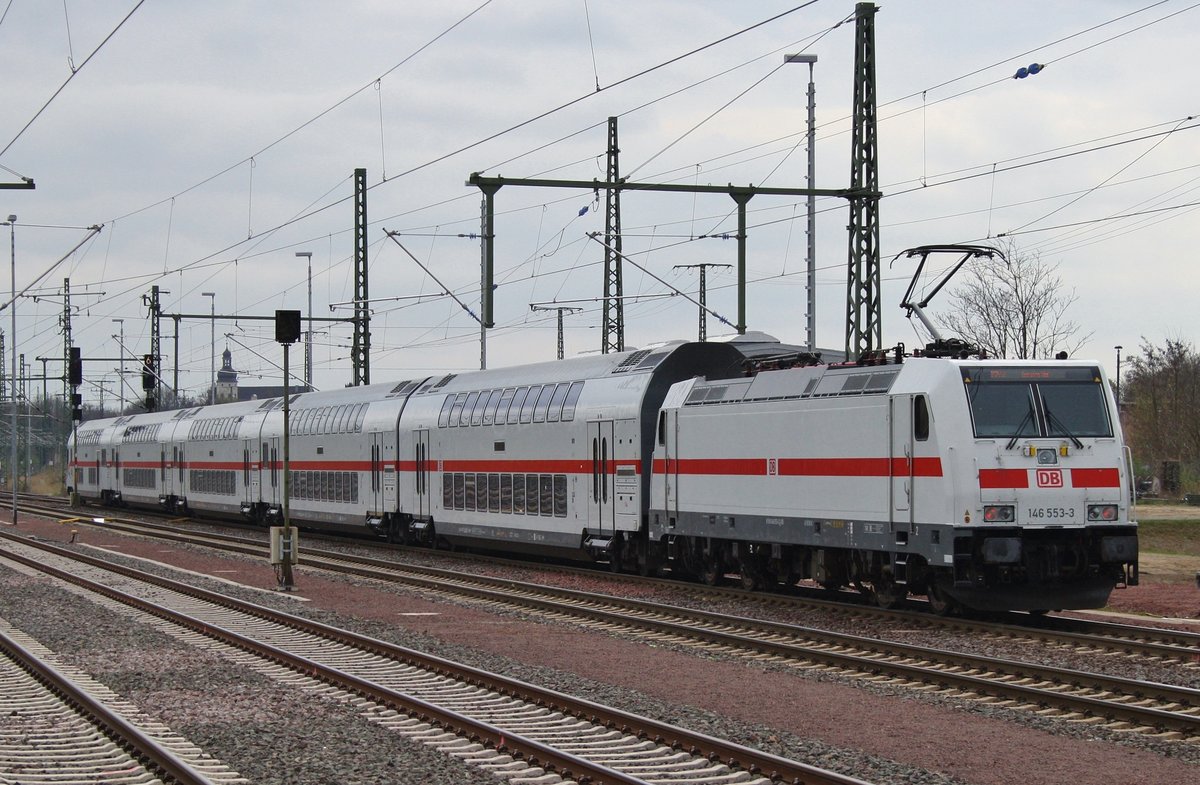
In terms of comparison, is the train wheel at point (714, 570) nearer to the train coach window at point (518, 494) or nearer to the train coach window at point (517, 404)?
the train coach window at point (518, 494)

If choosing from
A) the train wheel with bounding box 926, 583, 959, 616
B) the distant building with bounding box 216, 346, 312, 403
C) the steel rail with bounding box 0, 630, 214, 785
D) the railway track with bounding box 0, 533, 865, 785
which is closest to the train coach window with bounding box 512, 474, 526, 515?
the railway track with bounding box 0, 533, 865, 785

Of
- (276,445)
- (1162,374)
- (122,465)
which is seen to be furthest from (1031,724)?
(1162,374)

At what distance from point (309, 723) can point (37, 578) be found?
58.7ft

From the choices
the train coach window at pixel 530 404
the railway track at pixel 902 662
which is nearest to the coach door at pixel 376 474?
the train coach window at pixel 530 404

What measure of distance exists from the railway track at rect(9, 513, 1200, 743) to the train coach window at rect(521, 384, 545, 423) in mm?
6114

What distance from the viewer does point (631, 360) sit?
27203 mm

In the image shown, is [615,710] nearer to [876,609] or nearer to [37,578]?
[876,609]

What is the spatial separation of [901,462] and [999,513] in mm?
1517

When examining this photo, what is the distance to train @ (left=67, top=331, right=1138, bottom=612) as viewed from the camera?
18094 millimetres

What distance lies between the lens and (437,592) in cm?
2483

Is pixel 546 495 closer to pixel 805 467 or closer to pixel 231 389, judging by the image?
pixel 805 467

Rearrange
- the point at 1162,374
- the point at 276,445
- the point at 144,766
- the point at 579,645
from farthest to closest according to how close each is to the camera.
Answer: the point at 1162,374 < the point at 276,445 < the point at 579,645 < the point at 144,766

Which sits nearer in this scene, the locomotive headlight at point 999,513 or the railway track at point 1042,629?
the railway track at point 1042,629

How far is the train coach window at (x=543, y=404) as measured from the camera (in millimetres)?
29406
